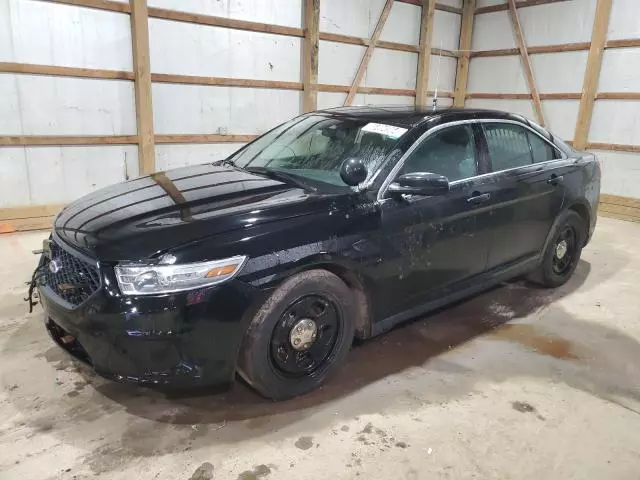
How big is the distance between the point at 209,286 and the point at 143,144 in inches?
182

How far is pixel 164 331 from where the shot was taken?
6.57 feet

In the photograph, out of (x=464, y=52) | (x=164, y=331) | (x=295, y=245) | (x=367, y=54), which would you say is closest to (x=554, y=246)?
(x=295, y=245)

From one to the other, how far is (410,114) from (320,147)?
61 centimetres

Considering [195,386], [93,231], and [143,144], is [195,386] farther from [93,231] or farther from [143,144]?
[143,144]

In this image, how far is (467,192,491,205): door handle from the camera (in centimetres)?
302

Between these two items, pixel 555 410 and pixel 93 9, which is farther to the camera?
pixel 93 9

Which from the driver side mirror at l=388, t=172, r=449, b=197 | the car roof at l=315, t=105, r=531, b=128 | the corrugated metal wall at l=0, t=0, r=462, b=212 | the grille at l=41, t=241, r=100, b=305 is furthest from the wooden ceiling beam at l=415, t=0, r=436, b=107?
the grille at l=41, t=241, r=100, b=305

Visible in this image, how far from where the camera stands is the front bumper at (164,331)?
199 cm

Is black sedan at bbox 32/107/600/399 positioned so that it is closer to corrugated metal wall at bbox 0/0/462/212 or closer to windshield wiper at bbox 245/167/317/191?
windshield wiper at bbox 245/167/317/191

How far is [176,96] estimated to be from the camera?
20.7 feet

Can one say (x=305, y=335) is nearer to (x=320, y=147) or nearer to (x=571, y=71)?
(x=320, y=147)

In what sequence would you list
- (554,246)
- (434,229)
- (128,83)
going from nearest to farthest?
(434,229) → (554,246) → (128,83)

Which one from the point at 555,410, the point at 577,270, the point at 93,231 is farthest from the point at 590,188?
the point at 93,231

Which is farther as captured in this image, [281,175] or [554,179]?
[554,179]
